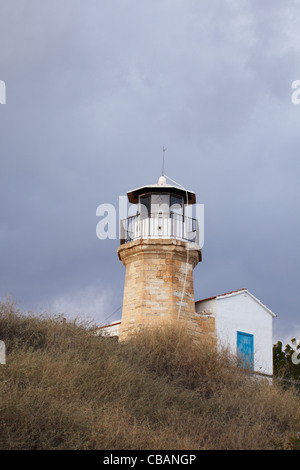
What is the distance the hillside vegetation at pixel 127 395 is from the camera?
8.44 meters

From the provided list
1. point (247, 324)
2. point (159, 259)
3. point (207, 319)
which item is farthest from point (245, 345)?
point (159, 259)

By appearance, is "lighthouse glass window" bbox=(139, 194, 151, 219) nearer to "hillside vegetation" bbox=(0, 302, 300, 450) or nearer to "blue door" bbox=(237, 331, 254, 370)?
"hillside vegetation" bbox=(0, 302, 300, 450)

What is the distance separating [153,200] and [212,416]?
941 cm

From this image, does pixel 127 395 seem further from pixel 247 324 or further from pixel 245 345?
pixel 247 324

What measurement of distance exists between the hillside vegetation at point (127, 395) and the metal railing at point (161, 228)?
3803 mm

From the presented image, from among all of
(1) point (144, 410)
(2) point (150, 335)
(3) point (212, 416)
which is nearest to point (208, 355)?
(2) point (150, 335)

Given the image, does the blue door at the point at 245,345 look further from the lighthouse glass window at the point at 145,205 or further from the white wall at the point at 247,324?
the lighthouse glass window at the point at 145,205

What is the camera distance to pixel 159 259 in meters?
18.1

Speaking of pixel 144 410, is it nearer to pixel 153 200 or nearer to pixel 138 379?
pixel 138 379

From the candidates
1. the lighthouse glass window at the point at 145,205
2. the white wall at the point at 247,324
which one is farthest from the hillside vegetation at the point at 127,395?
the lighthouse glass window at the point at 145,205

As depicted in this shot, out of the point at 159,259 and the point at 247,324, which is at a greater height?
the point at 159,259

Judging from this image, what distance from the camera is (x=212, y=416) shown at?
1092 centimetres

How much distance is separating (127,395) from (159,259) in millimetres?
7815

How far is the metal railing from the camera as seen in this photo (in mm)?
18391
